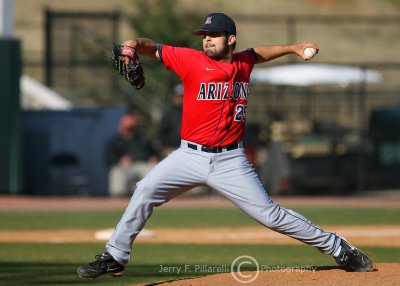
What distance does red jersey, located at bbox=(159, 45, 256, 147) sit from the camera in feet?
22.8

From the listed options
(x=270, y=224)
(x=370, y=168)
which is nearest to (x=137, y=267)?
(x=270, y=224)

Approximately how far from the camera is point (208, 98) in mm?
6941

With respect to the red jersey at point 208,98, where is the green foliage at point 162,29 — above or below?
above

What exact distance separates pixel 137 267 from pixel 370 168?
12732mm

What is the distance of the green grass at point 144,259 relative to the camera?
7.90 metres

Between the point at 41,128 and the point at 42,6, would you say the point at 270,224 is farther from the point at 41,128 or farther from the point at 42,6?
the point at 42,6

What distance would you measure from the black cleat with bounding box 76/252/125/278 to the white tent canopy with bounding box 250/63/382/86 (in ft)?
49.3

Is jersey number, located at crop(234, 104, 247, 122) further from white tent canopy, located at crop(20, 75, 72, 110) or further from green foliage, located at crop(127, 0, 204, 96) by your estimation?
green foliage, located at crop(127, 0, 204, 96)

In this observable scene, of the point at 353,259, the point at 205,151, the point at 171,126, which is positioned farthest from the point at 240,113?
the point at 171,126

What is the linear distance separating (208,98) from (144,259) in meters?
2.93

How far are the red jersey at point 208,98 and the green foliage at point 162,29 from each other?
16.5m

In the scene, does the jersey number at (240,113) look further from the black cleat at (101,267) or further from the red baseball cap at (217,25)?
the black cleat at (101,267)

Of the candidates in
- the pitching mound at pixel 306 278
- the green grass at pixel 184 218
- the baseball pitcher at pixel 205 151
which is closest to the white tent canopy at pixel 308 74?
the green grass at pixel 184 218

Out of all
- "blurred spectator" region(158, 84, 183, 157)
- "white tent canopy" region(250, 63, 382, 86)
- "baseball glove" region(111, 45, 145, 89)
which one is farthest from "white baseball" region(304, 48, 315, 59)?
"white tent canopy" region(250, 63, 382, 86)
